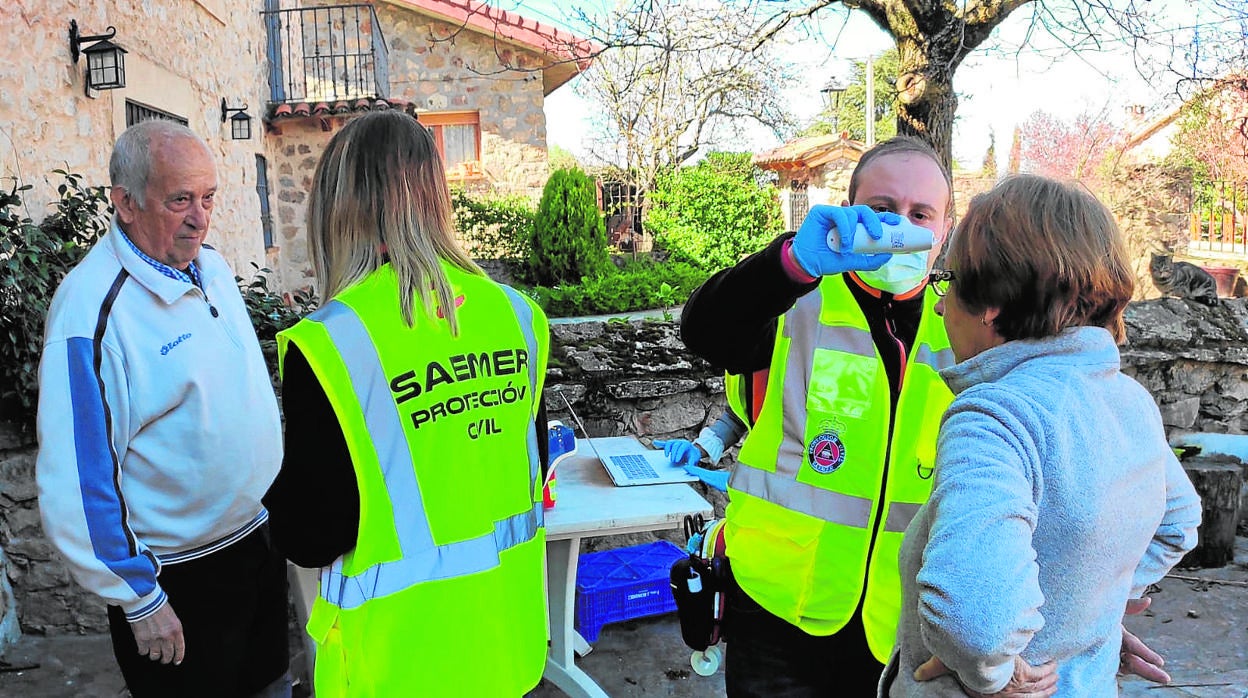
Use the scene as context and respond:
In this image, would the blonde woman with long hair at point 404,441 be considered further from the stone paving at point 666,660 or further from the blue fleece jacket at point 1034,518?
the stone paving at point 666,660

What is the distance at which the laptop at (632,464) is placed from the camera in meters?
2.88

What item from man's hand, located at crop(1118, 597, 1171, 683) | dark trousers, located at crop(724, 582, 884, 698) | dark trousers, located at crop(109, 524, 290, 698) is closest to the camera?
man's hand, located at crop(1118, 597, 1171, 683)

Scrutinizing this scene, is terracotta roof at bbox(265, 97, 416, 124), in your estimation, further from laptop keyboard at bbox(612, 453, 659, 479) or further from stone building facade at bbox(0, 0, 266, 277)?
laptop keyboard at bbox(612, 453, 659, 479)

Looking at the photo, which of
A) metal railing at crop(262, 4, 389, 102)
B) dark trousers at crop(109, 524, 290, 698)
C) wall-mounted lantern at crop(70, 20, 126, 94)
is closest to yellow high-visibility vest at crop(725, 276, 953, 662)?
dark trousers at crop(109, 524, 290, 698)

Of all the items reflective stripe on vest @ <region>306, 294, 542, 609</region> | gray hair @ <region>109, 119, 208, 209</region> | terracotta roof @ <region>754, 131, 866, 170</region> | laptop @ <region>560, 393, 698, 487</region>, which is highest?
terracotta roof @ <region>754, 131, 866, 170</region>

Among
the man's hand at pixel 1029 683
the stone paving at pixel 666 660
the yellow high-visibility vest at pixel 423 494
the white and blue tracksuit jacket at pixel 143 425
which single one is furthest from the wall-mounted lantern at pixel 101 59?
the man's hand at pixel 1029 683

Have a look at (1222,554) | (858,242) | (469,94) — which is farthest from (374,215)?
(469,94)

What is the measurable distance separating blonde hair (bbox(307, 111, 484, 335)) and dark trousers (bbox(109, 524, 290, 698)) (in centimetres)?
80

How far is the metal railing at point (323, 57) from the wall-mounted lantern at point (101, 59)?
5.49m

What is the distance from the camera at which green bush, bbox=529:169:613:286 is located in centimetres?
1230

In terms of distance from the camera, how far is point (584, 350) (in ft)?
13.3

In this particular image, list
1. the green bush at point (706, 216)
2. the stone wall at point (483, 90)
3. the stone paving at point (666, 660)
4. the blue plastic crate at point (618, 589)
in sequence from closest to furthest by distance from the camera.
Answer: the stone paving at point (666, 660)
the blue plastic crate at point (618, 589)
the stone wall at point (483, 90)
the green bush at point (706, 216)

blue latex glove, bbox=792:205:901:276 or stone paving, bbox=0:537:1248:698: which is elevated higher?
blue latex glove, bbox=792:205:901:276

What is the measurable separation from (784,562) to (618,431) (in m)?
2.30
